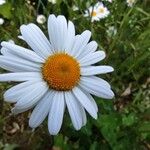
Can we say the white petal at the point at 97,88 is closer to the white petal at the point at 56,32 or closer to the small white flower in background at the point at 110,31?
the white petal at the point at 56,32

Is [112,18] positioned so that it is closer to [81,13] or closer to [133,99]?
[81,13]

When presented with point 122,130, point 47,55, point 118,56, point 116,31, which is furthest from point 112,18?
point 47,55

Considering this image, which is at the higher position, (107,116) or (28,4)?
(28,4)

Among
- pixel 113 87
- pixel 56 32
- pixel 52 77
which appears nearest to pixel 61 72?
pixel 52 77

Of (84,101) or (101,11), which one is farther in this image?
(101,11)

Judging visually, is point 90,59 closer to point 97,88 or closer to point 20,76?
point 97,88

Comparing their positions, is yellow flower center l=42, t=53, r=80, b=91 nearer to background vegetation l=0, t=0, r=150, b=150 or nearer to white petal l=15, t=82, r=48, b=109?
white petal l=15, t=82, r=48, b=109

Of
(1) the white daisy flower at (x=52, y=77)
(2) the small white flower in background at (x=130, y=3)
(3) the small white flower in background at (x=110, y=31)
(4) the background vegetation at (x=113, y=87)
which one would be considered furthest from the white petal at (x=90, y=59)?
(2) the small white flower in background at (x=130, y=3)
